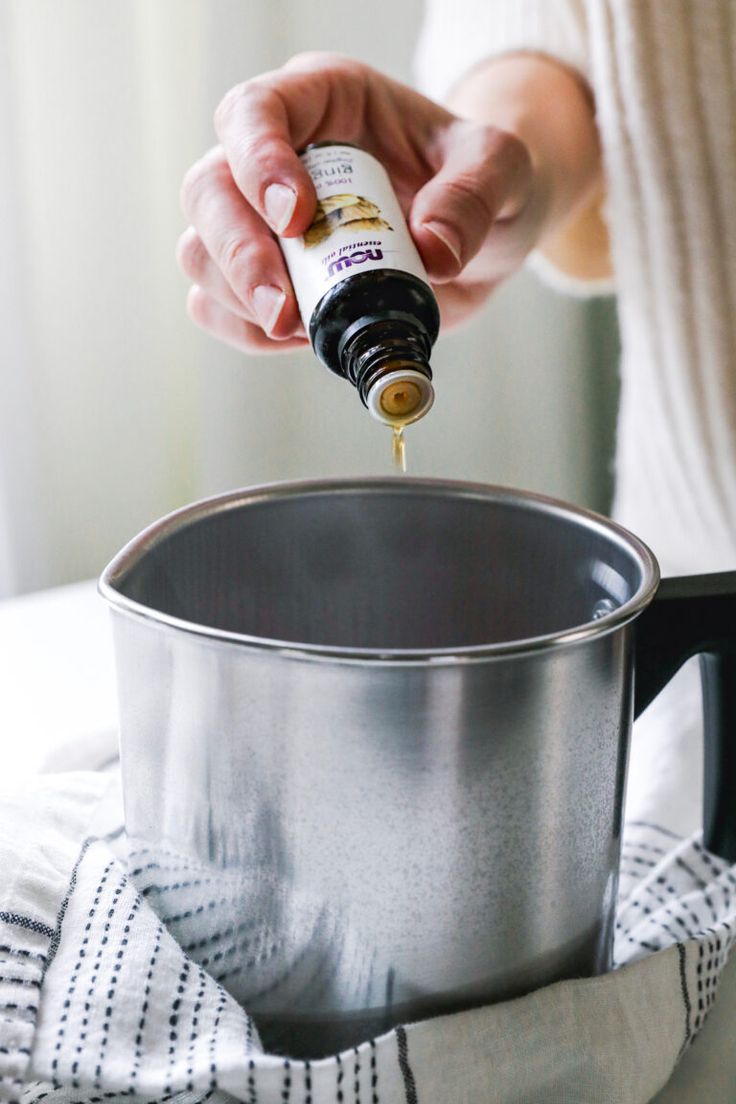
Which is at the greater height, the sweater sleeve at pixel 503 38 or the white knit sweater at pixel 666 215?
the sweater sleeve at pixel 503 38

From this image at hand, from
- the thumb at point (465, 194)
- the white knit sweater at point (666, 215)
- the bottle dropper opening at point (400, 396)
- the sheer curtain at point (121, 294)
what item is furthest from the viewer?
the sheer curtain at point (121, 294)

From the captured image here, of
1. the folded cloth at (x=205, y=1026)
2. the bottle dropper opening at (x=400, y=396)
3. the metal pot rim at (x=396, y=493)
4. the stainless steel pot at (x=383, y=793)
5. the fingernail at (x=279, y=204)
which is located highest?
the fingernail at (x=279, y=204)

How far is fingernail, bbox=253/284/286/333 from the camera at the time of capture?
496 millimetres

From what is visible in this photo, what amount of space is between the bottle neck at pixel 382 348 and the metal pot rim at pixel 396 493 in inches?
2.0

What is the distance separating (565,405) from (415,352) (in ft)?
4.27

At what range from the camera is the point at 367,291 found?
17.5 inches

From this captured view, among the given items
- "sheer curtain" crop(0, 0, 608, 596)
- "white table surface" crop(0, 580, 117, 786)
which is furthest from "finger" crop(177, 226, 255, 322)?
"sheer curtain" crop(0, 0, 608, 596)

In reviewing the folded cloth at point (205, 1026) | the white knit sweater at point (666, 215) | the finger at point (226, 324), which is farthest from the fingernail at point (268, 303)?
the white knit sweater at point (666, 215)

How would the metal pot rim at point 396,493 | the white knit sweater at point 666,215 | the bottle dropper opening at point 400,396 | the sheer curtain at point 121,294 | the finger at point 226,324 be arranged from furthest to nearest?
the sheer curtain at point 121,294
the white knit sweater at point 666,215
the finger at point 226,324
the bottle dropper opening at point 400,396
the metal pot rim at point 396,493

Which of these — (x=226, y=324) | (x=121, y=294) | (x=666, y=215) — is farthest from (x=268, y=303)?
(x=121, y=294)

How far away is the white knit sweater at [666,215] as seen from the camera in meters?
0.80

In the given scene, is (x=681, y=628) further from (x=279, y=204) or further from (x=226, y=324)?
(x=226, y=324)

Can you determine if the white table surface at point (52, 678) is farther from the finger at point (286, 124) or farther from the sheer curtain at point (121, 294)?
the sheer curtain at point (121, 294)

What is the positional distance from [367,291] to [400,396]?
1.7 inches
